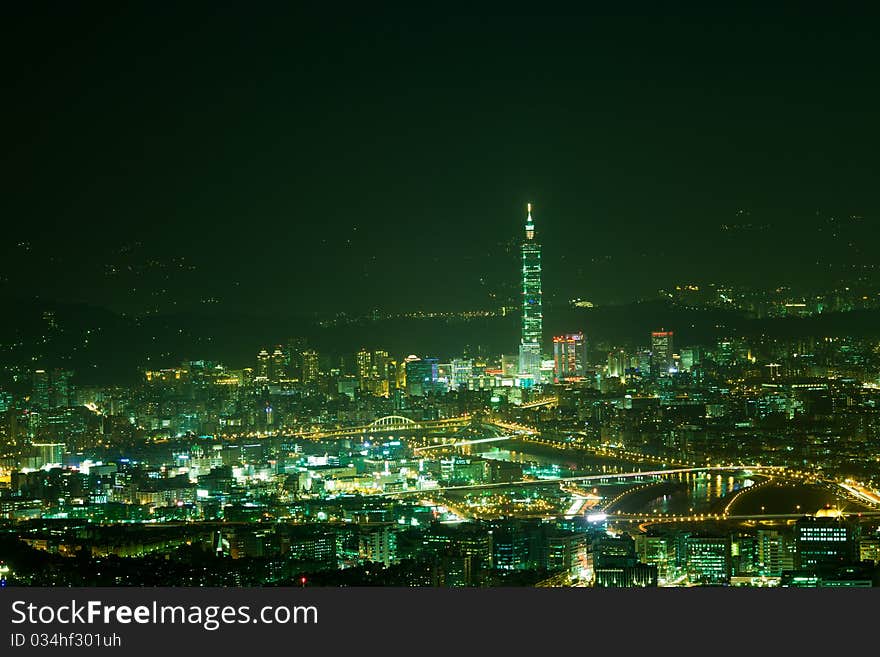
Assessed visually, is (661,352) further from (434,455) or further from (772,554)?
(772,554)

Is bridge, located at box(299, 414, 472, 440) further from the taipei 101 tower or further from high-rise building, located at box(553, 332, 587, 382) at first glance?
high-rise building, located at box(553, 332, 587, 382)

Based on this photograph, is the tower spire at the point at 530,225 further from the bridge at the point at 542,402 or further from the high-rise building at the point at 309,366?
the bridge at the point at 542,402

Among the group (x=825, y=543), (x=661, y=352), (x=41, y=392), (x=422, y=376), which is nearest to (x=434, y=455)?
(x=422, y=376)

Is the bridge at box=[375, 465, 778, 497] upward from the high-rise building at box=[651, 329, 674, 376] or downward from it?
downward

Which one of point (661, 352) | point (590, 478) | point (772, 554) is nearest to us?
point (772, 554)

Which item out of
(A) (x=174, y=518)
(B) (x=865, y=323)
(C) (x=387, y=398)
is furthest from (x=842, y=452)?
(A) (x=174, y=518)

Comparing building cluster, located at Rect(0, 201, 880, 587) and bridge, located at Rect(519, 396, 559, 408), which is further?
bridge, located at Rect(519, 396, 559, 408)

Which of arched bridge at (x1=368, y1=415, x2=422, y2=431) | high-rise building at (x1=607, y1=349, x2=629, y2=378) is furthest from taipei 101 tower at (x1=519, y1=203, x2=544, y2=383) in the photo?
arched bridge at (x1=368, y1=415, x2=422, y2=431)
